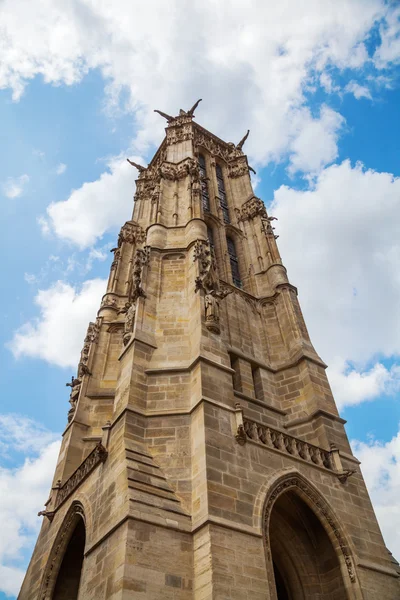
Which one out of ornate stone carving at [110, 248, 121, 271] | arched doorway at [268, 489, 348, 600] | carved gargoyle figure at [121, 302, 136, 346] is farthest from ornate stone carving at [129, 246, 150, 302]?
arched doorway at [268, 489, 348, 600]

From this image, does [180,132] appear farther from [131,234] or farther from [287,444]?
[287,444]

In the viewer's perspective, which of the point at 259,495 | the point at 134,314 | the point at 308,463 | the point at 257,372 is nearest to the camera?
the point at 259,495

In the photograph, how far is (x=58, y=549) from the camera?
37.9 ft

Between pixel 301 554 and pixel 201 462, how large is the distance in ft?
12.5

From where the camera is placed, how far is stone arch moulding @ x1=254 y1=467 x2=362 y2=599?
9.81 metres

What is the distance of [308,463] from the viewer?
11.6m

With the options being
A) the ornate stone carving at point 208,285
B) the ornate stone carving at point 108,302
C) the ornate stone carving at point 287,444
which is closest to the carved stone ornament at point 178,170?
the ornate stone carving at point 108,302

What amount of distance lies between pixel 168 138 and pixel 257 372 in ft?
54.0

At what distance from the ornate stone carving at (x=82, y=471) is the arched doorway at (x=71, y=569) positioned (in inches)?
35.9

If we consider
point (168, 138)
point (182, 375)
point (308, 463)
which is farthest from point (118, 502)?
point (168, 138)

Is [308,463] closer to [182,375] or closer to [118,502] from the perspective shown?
[182,375]

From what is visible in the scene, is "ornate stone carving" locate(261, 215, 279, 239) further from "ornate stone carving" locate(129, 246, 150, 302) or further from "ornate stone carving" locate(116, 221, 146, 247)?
"ornate stone carving" locate(129, 246, 150, 302)

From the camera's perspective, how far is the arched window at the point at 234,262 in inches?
782

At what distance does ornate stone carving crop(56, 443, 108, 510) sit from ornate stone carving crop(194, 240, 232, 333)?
13.6ft
